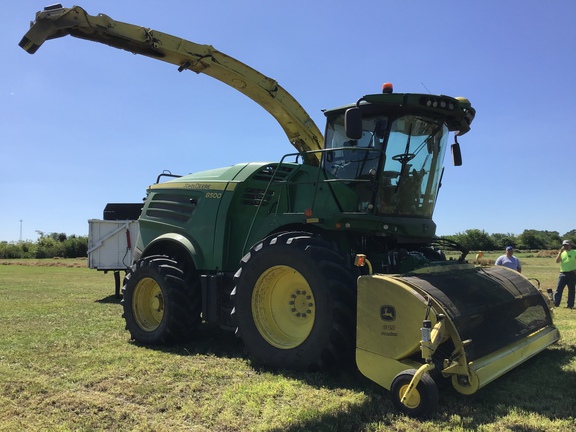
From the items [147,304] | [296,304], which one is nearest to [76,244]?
[147,304]

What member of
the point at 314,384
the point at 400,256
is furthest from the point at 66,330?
the point at 400,256

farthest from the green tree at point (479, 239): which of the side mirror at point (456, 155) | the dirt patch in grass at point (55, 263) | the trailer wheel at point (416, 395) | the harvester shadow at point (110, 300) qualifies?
the trailer wheel at point (416, 395)

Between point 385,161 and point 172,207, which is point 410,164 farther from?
point 172,207

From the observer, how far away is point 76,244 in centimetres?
5344

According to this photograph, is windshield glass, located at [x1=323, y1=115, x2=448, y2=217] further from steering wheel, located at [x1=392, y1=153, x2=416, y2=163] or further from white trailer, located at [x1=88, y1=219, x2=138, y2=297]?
white trailer, located at [x1=88, y1=219, x2=138, y2=297]

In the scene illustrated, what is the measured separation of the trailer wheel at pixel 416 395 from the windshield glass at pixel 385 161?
7.30ft

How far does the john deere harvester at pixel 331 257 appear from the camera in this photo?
4.16m

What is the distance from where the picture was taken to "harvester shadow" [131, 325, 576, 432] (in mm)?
3616

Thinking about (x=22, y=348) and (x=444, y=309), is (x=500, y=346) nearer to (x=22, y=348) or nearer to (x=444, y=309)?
(x=444, y=309)

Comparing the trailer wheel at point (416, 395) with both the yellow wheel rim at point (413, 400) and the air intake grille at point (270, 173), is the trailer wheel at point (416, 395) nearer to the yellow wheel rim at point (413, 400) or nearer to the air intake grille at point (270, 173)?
the yellow wheel rim at point (413, 400)

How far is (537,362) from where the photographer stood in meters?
5.38

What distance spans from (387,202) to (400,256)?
27.4 inches

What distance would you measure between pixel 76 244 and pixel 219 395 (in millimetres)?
54555

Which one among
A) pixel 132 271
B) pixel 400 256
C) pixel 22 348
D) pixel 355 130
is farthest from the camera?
pixel 132 271
